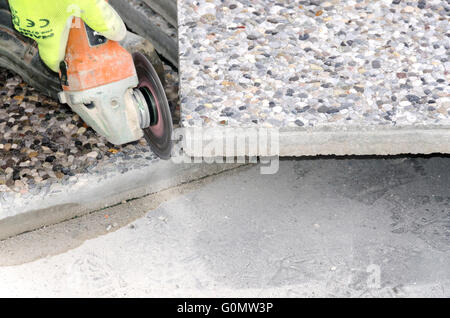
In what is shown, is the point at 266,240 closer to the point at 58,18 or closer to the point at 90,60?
the point at 90,60

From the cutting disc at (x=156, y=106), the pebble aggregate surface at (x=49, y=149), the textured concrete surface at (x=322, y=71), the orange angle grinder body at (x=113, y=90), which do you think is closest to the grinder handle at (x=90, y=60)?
the orange angle grinder body at (x=113, y=90)

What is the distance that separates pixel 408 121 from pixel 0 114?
2.27 meters

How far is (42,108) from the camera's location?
3875mm

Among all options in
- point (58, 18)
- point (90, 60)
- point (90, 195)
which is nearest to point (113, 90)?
point (90, 60)

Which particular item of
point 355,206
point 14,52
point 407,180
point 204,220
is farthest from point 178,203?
point 14,52

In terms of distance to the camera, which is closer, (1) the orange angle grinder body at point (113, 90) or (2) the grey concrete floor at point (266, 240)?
(2) the grey concrete floor at point (266, 240)

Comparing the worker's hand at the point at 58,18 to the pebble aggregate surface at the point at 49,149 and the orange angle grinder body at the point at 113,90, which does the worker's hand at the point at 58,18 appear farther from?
the pebble aggregate surface at the point at 49,149

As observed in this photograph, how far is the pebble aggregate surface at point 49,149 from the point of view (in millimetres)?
3410

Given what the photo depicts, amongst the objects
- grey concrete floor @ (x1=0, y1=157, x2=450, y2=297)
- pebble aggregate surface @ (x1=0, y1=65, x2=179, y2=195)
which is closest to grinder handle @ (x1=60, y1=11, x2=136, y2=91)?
pebble aggregate surface @ (x1=0, y1=65, x2=179, y2=195)

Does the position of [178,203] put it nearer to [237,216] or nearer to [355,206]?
[237,216]

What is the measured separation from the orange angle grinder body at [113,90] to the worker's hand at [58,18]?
7 centimetres

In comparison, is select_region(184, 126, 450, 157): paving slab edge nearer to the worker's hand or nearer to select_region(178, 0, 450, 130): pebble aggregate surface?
select_region(178, 0, 450, 130): pebble aggregate surface

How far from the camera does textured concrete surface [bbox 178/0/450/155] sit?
10.2 ft
